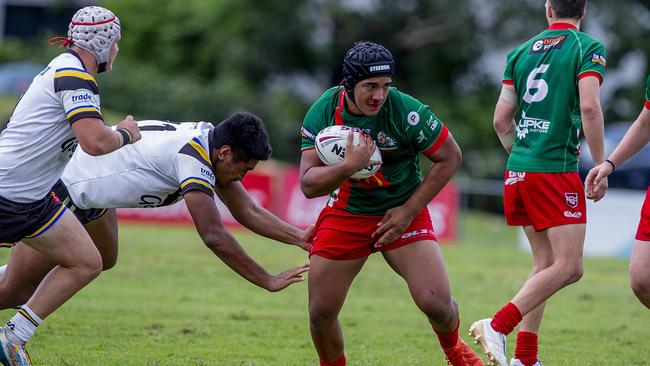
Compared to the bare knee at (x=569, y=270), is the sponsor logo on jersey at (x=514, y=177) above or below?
above

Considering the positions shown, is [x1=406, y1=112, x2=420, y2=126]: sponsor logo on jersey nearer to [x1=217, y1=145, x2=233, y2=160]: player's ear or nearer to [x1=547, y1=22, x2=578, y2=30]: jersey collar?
[x1=217, y1=145, x2=233, y2=160]: player's ear

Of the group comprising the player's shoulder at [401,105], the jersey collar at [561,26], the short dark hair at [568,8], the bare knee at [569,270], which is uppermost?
the short dark hair at [568,8]

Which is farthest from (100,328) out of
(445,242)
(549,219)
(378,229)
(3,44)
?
(3,44)

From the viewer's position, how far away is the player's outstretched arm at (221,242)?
6301 millimetres

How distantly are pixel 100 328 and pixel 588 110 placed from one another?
4.59 meters

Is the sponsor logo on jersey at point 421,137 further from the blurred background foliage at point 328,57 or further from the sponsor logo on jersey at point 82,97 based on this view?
the blurred background foliage at point 328,57

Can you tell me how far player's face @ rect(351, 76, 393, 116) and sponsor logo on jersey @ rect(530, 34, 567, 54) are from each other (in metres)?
1.29

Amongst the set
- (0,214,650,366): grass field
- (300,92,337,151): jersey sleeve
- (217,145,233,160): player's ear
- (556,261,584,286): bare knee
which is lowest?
(0,214,650,366): grass field

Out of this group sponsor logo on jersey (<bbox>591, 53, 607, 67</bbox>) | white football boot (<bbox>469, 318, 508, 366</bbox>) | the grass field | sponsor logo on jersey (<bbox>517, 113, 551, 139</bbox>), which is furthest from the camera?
the grass field

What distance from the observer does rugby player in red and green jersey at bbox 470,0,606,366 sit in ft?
21.2

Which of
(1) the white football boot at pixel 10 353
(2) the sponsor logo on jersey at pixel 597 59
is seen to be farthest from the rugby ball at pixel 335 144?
(1) the white football boot at pixel 10 353

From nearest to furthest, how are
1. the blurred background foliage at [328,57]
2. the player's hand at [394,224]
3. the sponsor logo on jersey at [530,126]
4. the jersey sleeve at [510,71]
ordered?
the player's hand at [394,224] → the sponsor logo on jersey at [530,126] → the jersey sleeve at [510,71] → the blurred background foliage at [328,57]

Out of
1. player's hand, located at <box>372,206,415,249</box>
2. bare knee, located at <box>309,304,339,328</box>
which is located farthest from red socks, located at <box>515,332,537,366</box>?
bare knee, located at <box>309,304,339,328</box>

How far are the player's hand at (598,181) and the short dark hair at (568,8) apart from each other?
3.38ft
